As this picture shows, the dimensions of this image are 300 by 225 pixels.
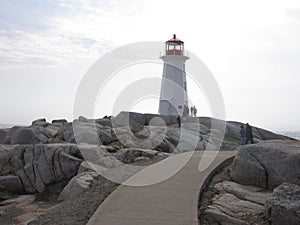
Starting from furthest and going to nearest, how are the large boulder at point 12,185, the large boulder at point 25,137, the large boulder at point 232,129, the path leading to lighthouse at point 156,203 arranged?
the large boulder at point 232,129, the large boulder at point 25,137, the large boulder at point 12,185, the path leading to lighthouse at point 156,203

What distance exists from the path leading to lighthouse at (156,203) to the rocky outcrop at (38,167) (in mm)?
5366

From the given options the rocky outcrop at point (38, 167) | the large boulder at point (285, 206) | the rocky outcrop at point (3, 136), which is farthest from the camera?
the rocky outcrop at point (3, 136)

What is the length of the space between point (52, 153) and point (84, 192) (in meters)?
6.07

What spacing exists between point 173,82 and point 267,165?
83.6 feet

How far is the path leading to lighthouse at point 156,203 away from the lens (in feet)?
26.0

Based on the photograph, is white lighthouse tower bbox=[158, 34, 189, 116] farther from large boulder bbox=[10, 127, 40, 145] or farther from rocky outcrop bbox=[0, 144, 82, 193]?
rocky outcrop bbox=[0, 144, 82, 193]

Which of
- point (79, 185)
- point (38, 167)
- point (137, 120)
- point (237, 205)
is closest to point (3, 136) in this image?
point (137, 120)

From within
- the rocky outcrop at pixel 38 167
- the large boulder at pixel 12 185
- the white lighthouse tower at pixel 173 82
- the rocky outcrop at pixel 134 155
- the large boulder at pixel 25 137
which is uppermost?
the white lighthouse tower at pixel 173 82

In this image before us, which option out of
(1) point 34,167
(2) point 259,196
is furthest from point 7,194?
(2) point 259,196

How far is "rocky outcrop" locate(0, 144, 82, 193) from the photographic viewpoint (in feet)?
54.4

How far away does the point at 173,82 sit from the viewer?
35.9 m

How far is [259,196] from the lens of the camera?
10.0m

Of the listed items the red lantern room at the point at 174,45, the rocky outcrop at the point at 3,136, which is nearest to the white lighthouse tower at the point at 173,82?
the red lantern room at the point at 174,45

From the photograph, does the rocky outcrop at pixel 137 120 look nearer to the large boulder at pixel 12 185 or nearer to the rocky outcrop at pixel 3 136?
the rocky outcrop at pixel 3 136
